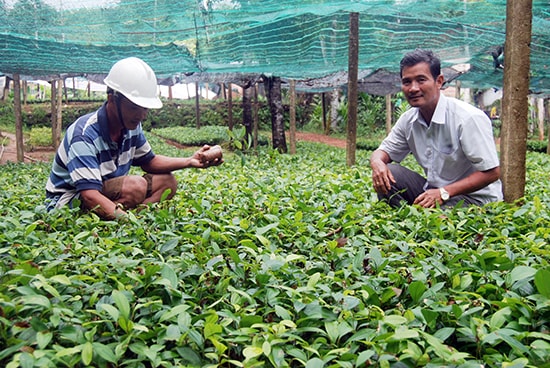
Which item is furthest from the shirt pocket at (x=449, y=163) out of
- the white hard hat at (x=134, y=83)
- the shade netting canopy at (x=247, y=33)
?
the shade netting canopy at (x=247, y=33)

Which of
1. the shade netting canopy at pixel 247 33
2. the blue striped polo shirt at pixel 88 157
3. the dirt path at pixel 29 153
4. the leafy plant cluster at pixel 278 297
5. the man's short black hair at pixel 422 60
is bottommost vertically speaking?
the dirt path at pixel 29 153

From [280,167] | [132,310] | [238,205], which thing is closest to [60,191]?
[238,205]

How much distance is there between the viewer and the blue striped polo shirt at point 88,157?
2.93 metres

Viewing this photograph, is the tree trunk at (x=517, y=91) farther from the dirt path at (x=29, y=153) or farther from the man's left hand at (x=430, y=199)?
the dirt path at (x=29, y=153)

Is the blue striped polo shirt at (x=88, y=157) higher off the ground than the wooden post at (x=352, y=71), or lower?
lower

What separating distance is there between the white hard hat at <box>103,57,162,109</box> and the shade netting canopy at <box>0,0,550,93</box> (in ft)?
9.48

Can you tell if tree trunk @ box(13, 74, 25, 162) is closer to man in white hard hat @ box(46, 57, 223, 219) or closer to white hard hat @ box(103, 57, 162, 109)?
man in white hard hat @ box(46, 57, 223, 219)

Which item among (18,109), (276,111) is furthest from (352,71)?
(18,109)

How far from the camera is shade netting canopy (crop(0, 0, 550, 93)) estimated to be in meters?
5.72

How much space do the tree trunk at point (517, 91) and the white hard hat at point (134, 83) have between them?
6.35 ft

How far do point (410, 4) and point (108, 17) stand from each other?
10.7 feet

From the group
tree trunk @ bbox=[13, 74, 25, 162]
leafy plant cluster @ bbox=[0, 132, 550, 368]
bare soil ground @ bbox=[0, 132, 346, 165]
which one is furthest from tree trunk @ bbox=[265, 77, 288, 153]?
leafy plant cluster @ bbox=[0, 132, 550, 368]

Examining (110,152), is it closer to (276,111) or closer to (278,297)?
(278,297)

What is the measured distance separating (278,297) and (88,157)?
1754 millimetres
